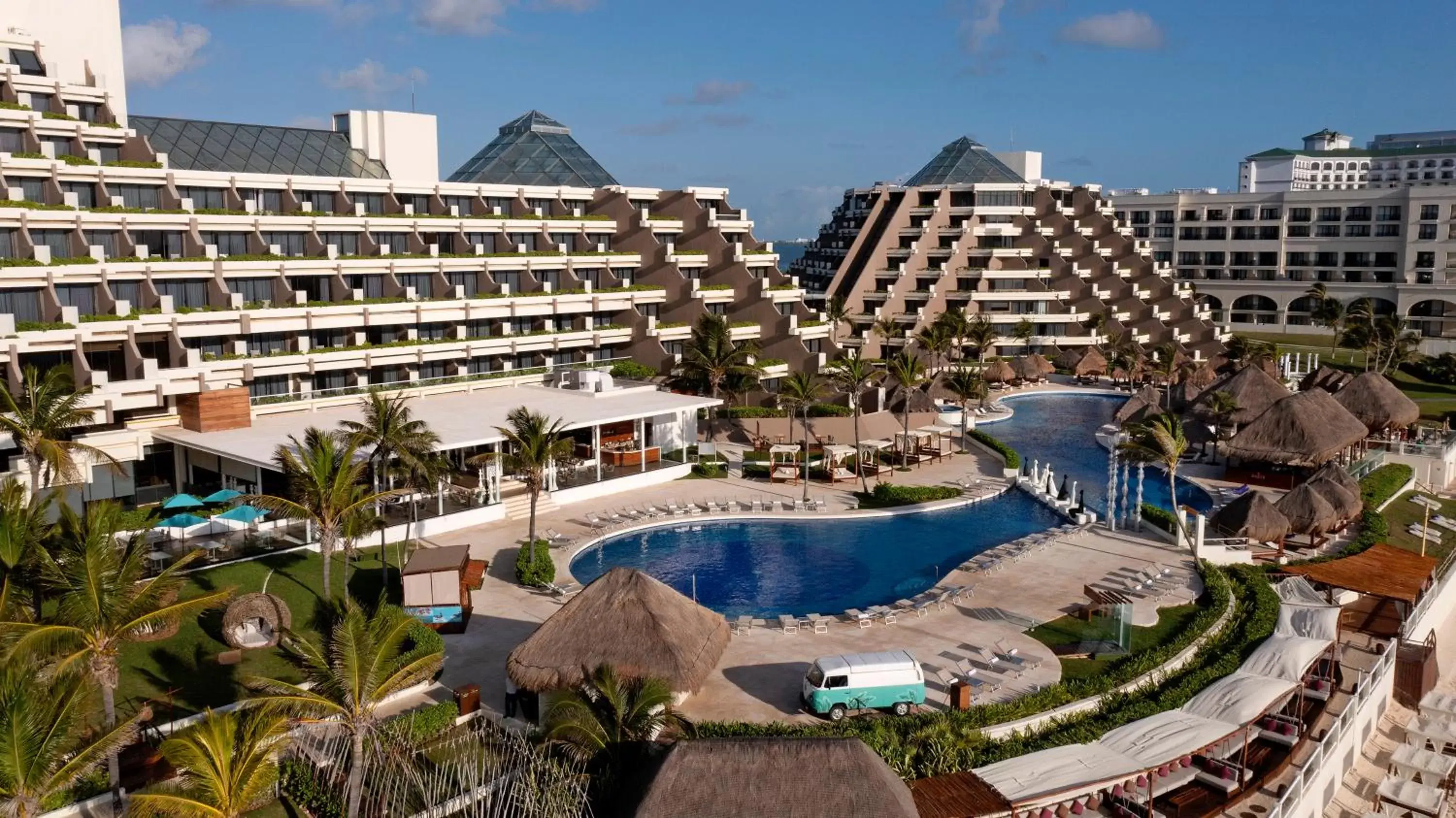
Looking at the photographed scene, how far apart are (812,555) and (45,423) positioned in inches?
991

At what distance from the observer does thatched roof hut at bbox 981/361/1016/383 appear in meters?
75.9

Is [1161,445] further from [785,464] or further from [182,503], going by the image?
[182,503]

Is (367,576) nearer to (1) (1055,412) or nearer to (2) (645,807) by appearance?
(2) (645,807)

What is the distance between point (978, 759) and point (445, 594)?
50.5 feet

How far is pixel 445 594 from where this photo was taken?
29906mm

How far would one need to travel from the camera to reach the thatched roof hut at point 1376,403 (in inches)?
2032

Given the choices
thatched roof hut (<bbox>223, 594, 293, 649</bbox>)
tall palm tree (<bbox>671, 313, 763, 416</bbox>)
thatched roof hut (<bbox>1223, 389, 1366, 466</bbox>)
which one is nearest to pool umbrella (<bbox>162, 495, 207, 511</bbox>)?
thatched roof hut (<bbox>223, 594, 293, 649</bbox>)

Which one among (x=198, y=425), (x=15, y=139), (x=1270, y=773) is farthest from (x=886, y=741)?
(x=15, y=139)

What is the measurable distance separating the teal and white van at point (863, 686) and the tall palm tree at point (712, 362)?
30955 millimetres

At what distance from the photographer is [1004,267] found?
90.9 m

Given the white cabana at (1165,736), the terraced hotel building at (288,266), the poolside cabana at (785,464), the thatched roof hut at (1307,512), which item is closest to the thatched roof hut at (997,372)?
the terraced hotel building at (288,266)

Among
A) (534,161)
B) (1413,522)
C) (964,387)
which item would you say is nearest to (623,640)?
(964,387)

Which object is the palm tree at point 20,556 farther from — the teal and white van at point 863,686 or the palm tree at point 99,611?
the teal and white van at point 863,686

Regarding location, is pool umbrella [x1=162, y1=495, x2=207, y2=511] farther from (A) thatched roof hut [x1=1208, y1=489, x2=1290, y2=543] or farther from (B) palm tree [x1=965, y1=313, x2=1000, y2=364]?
(B) palm tree [x1=965, y1=313, x2=1000, y2=364]
